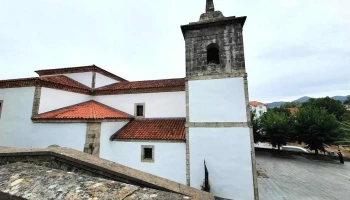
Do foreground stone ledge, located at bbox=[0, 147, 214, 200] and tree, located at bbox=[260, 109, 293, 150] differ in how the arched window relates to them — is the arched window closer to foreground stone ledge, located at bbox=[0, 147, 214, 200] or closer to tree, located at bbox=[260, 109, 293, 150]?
foreground stone ledge, located at bbox=[0, 147, 214, 200]

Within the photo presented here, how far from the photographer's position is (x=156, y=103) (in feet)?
37.7

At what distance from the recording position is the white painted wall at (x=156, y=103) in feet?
36.4

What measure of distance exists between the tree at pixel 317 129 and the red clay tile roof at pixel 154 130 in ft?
53.5

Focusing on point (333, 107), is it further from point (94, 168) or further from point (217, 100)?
point (94, 168)

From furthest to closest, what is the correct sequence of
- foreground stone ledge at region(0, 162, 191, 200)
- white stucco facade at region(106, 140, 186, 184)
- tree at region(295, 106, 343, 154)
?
tree at region(295, 106, 343, 154) < white stucco facade at region(106, 140, 186, 184) < foreground stone ledge at region(0, 162, 191, 200)

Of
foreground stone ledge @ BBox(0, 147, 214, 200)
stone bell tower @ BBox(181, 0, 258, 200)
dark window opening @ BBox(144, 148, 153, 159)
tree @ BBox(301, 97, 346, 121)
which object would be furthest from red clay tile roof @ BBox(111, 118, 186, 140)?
tree @ BBox(301, 97, 346, 121)

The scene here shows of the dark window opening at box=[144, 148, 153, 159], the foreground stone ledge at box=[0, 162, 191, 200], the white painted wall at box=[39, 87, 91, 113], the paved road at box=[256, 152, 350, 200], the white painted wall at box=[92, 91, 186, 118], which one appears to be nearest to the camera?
the foreground stone ledge at box=[0, 162, 191, 200]

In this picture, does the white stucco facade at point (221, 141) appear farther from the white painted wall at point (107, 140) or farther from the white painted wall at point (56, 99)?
the white painted wall at point (56, 99)

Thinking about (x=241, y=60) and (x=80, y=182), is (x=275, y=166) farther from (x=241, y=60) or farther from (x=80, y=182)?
(x=80, y=182)

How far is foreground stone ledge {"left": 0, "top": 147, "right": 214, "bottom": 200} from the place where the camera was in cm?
199

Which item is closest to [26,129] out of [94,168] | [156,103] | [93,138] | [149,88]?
[93,138]

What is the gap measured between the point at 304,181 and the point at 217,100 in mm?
8453

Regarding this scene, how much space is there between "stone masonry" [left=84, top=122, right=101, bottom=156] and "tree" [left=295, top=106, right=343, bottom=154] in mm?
21101

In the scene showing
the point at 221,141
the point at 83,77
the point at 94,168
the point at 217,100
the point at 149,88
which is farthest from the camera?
the point at 83,77
